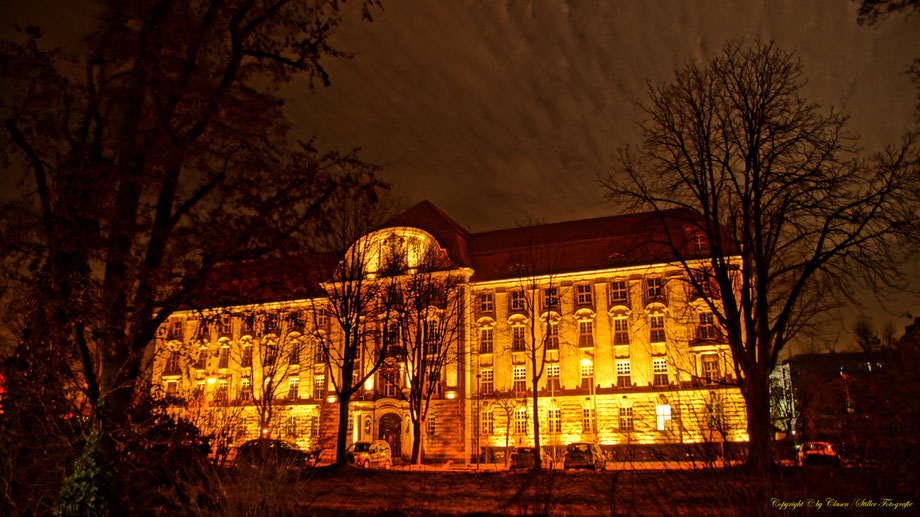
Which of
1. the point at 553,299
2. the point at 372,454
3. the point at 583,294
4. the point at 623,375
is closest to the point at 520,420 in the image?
the point at 623,375

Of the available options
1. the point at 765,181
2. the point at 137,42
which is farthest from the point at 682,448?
the point at 765,181

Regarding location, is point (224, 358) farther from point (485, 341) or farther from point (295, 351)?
point (485, 341)

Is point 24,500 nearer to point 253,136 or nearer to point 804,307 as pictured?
point 253,136

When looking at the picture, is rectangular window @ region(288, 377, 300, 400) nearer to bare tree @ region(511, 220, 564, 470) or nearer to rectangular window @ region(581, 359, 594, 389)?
bare tree @ region(511, 220, 564, 470)

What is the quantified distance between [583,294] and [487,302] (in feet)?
24.6

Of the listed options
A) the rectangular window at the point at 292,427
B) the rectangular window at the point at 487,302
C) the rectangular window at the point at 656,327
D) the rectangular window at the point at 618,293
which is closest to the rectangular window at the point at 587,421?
the rectangular window at the point at 656,327

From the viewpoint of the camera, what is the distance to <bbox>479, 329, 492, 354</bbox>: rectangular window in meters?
54.0

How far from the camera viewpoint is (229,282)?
12172 millimetres

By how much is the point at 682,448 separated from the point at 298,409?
49.6 metres

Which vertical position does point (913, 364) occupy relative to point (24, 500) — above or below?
above

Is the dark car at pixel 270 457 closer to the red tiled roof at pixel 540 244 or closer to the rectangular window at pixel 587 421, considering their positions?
the red tiled roof at pixel 540 244

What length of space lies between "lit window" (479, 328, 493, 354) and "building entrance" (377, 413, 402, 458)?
8225mm

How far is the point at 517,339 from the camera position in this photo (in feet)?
175

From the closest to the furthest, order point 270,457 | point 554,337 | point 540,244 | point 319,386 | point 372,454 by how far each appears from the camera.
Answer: point 270,457 < point 372,454 < point 554,337 < point 540,244 < point 319,386
